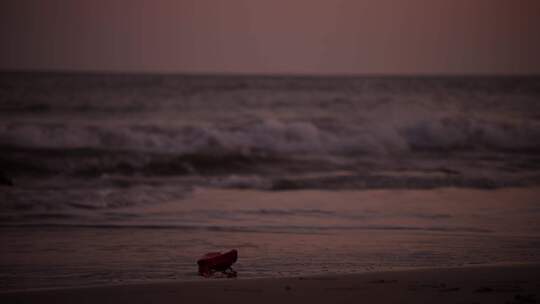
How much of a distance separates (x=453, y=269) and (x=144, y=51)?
2203 centimetres

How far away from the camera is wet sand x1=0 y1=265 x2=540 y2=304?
13.3 ft

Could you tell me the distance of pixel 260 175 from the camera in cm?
1225

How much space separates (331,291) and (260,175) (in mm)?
8051

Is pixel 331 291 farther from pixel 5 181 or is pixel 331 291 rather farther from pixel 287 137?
pixel 287 137

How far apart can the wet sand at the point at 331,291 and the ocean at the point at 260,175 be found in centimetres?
35

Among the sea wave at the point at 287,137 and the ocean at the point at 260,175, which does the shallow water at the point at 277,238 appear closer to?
the ocean at the point at 260,175

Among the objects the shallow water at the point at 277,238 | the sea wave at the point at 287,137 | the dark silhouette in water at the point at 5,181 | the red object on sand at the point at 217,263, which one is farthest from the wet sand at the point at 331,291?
the sea wave at the point at 287,137

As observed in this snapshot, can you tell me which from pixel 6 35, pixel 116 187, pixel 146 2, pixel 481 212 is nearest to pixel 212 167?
pixel 116 187

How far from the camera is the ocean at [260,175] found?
561cm

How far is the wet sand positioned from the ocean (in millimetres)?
355

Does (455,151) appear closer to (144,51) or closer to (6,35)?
(144,51)

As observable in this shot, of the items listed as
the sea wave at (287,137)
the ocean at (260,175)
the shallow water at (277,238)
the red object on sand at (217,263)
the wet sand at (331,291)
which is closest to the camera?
the wet sand at (331,291)

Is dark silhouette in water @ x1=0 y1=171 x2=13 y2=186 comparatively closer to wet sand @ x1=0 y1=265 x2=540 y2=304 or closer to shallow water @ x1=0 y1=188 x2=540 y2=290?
shallow water @ x1=0 y1=188 x2=540 y2=290

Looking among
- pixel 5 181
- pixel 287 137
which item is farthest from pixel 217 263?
pixel 287 137
